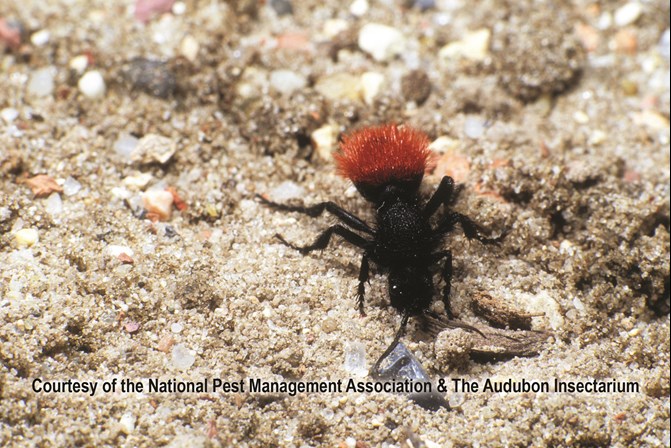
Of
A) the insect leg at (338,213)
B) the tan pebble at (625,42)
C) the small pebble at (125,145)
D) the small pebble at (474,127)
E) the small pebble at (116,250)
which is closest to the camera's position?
the small pebble at (116,250)

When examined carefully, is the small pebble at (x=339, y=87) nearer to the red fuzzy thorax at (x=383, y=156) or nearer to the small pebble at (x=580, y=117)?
the red fuzzy thorax at (x=383, y=156)

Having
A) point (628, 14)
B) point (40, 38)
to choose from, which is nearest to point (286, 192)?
point (40, 38)

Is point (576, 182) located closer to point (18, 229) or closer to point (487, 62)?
point (487, 62)

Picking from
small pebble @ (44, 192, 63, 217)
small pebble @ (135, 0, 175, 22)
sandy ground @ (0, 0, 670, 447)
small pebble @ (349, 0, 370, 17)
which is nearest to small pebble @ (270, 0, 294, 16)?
sandy ground @ (0, 0, 670, 447)

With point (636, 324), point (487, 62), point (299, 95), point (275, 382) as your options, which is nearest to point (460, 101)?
point (487, 62)

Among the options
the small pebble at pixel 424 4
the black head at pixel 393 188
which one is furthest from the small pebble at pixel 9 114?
the small pebble at pixel 424 4

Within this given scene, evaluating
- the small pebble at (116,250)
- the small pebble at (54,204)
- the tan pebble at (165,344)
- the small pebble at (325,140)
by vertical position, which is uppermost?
the small pebble at (325,140)

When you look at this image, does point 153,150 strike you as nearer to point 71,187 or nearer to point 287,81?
point 71,187
